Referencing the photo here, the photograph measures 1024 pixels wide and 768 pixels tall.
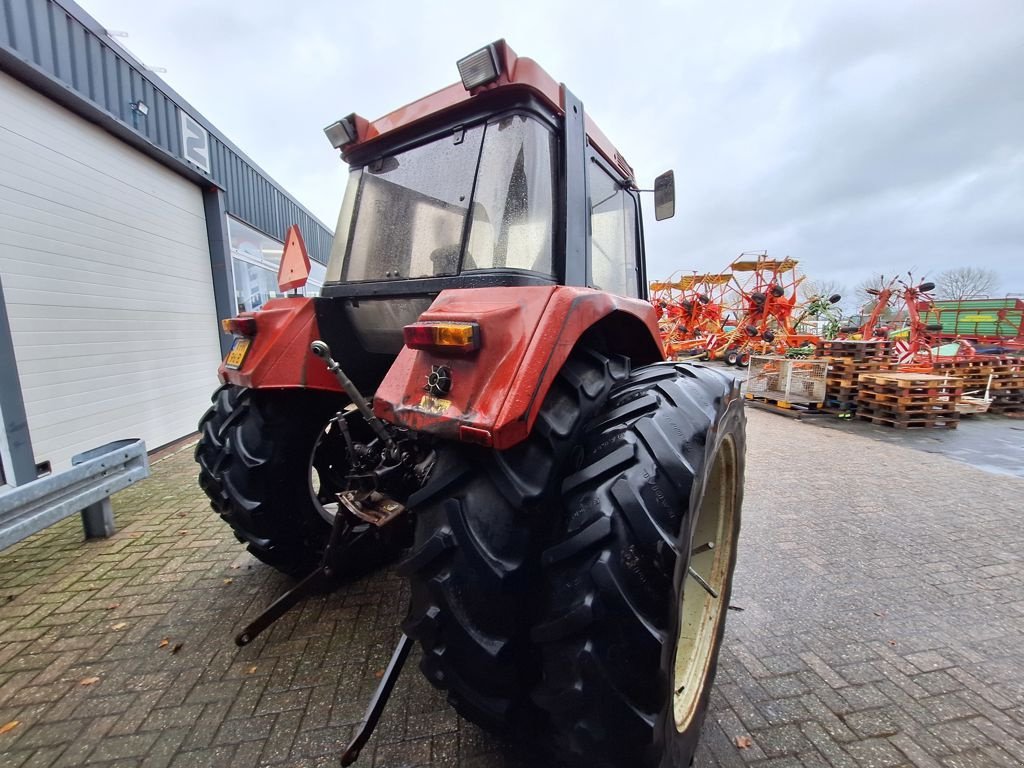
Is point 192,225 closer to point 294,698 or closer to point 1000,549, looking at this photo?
point 294,698

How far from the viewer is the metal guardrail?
7.41 feet

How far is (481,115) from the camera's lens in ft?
5.61

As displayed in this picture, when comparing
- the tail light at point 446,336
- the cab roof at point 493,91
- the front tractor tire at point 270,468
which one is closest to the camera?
the tail light at point 446,336

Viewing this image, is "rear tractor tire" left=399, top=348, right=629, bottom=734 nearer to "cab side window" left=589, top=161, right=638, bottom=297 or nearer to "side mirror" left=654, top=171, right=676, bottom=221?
"cab side window" left=589, top=161, right=638, bottom=297

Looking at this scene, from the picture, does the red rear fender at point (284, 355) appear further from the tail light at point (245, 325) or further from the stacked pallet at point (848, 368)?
the stacked pallet at point (848, 368)

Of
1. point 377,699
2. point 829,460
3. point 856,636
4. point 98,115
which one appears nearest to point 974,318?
point 829,460

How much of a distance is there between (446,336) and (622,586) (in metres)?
0.74

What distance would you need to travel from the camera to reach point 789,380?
8398 mm

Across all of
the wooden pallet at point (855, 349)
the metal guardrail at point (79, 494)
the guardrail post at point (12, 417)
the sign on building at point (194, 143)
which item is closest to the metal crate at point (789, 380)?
the wooden pallet at point (855, 349)

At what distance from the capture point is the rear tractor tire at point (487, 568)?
1118 mm

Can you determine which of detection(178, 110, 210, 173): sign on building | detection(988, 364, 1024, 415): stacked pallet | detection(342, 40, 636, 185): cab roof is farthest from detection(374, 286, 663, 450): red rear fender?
detection(988, 364, 1024, 415): stacked pallet

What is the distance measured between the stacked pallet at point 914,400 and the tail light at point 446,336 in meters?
8.18

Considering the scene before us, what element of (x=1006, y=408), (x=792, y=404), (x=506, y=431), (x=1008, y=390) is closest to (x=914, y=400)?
(x=792, y=404)

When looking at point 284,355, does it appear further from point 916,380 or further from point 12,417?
point 916,380
